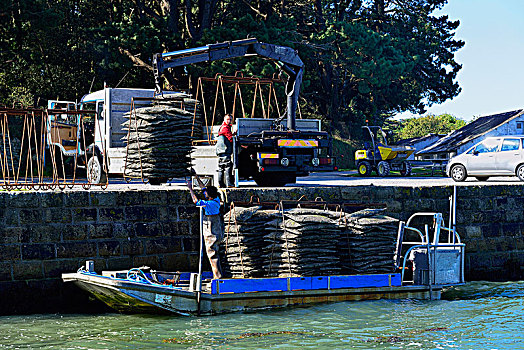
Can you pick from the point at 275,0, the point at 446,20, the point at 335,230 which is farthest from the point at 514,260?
the point at 446,20

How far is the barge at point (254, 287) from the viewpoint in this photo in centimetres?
1186

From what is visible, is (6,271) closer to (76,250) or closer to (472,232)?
(76,250)

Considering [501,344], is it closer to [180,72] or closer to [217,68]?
[217,68]

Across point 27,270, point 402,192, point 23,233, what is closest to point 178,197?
point 23,233

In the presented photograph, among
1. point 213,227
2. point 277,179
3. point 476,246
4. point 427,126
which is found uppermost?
point 427,126

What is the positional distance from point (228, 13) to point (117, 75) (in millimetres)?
8540

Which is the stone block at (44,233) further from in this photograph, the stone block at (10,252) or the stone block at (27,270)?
the stone block at (27,270)

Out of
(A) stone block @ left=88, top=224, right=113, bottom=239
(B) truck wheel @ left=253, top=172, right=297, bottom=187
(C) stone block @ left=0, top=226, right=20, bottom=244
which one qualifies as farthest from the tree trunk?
(C) stone block @ left=0, top=226, right=20, bottom=244

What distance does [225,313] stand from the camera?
11945 mm

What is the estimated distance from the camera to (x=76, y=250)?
13195 millimetres

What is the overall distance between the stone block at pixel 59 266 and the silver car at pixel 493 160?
48.3 feet

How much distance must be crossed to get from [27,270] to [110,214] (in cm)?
175

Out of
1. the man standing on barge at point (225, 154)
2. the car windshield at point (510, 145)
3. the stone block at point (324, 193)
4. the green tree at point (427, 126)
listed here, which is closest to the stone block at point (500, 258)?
the stone block at point (324, 193)

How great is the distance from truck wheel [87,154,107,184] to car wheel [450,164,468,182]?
1165cm
